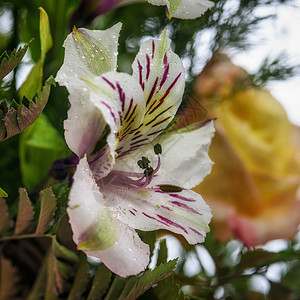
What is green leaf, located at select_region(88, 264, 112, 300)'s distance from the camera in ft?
0.78

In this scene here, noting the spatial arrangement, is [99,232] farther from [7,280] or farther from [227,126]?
[227,126]

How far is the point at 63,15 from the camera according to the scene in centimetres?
39

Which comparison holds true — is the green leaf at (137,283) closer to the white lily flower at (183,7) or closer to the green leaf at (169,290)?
the green leaf at (169,290)

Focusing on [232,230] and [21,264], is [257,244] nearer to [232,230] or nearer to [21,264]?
[232,230]

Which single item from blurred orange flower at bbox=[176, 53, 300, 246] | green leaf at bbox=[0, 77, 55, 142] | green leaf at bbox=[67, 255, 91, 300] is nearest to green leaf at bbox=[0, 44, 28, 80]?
green leaf at bbox=[0, 77, 55, 142]

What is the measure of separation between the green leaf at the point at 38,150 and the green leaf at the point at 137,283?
0.10 metres

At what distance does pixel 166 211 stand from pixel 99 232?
2.0 inches

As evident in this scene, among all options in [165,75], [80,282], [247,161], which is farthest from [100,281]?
[247,161]

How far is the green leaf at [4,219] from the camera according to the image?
0.70ft

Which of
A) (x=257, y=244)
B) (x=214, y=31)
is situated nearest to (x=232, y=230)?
(x=257, y=244)

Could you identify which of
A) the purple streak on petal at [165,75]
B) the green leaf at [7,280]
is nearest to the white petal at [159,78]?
the purple streak on petal at [165,75]

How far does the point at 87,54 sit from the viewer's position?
8.2 inches

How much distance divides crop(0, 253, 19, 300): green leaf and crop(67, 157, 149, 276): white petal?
95 mm

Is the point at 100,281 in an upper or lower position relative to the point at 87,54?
lower
